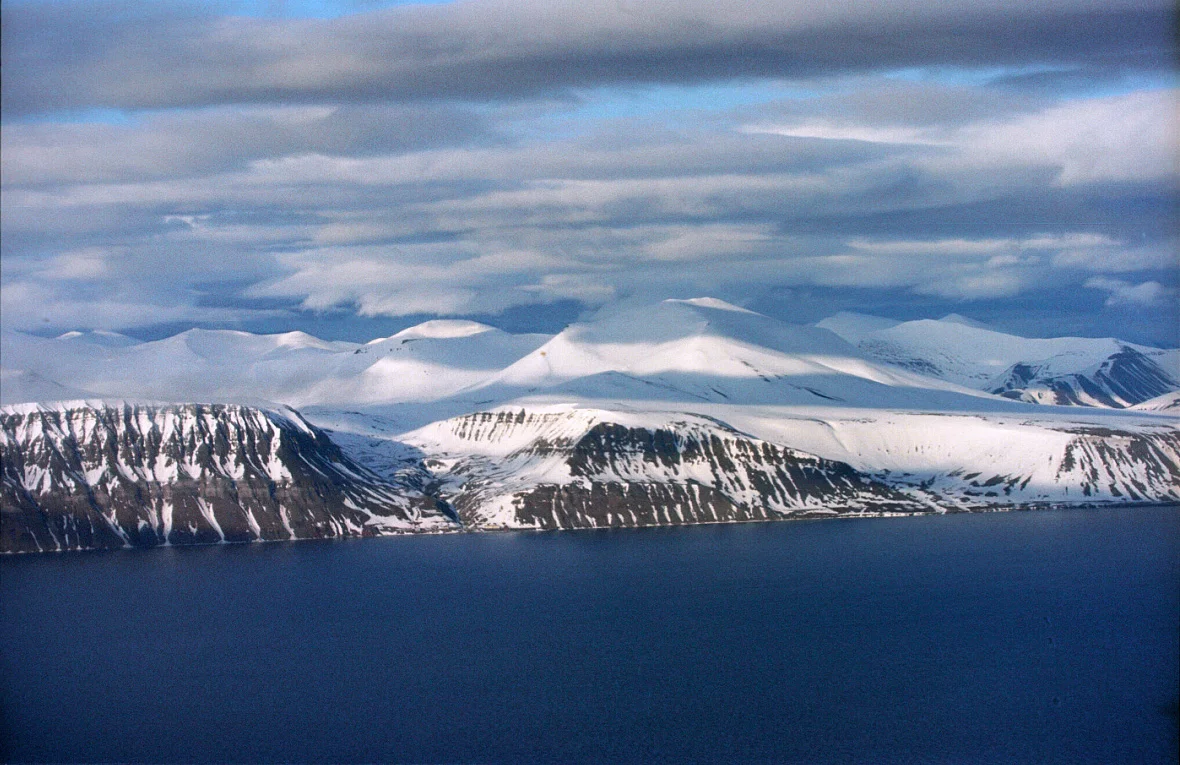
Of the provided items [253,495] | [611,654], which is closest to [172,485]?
[253,495]

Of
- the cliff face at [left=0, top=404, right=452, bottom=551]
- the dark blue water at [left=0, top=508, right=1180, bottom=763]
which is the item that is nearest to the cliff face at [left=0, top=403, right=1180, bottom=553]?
the cliff face at [left=0, top=404, right=452, bottom=551]

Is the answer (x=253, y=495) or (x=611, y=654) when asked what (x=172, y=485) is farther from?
(x=611, y=654)

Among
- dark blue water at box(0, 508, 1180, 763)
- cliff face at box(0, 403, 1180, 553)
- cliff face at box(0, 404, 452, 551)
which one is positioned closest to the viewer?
dark blue water at box(0, 508, 1180, 763)

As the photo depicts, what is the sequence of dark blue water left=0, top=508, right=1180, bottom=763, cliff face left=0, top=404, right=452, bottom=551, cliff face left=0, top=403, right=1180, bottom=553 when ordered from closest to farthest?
dark blue water left=0, top=508, right=1180, bottom=763 < cliff face left=0, top=404, right=452, bottom=551 < cliff face left=0, top=403, right=1180, bottom=553

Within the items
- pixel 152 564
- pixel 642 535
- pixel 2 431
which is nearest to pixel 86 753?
pixel 152 564

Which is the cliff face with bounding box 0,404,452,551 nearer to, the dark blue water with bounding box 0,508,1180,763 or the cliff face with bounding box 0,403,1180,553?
the cliff face with bounding box 0,403,1180,553

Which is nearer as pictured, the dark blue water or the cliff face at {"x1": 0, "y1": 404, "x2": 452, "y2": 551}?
the dark blue water

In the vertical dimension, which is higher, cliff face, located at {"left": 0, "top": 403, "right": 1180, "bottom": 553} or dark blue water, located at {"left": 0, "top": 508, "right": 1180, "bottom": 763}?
cliff face, located at {"left": 0, "top": 403, "right": 1180, "bottom": 553}
